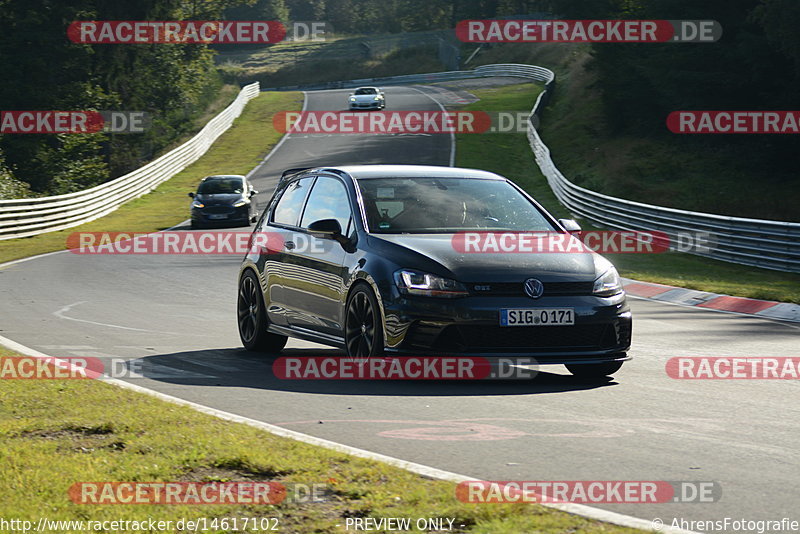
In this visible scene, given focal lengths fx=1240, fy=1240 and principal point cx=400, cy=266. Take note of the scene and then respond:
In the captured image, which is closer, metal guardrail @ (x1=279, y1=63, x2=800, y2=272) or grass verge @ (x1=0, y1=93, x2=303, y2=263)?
metal guardrail @ (x1=279, y1=63, x2=800, y2=272)

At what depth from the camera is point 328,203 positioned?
1105 cm

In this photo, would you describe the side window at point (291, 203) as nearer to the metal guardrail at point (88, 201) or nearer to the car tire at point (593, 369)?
the car tire at point (593, 369)

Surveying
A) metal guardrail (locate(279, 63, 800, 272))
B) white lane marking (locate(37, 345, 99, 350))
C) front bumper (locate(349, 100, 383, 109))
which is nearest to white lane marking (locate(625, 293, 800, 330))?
metal guardrail (locate(279, 63, 800, 272))

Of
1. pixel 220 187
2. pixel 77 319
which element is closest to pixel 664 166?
pixel 220 187

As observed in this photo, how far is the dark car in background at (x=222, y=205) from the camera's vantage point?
34188mm

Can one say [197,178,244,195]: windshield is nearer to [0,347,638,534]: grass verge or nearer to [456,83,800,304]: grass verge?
[456,83,800,304]: grass verge

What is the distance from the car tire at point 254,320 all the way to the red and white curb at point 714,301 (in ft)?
23.6

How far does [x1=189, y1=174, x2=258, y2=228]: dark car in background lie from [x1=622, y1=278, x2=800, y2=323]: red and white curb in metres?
16.1

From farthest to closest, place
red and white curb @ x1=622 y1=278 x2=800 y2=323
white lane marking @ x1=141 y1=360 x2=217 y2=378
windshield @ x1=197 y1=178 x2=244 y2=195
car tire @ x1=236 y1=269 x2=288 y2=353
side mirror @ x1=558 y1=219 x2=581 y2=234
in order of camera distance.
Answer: windshield @ x1=197 y1=178 x2=244 y2=195 < red and white curb @ x1=622 y1=278 x2=800 y2=323 < car tire @ x1=236 y1=269 x2=288 y2=353 < side mirror @ x1=558 y1=219 x2=581 y2=234 < white lane marking @ x1=141 y1=360 x2=217 y2=378

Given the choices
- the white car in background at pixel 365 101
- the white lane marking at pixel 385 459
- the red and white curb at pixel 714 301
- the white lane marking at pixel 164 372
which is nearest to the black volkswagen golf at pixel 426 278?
the white lane marking at pixel 164 372

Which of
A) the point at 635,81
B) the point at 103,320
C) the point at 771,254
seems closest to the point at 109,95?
the point at 635,81

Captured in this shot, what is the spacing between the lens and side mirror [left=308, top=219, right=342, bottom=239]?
10312 millimetres

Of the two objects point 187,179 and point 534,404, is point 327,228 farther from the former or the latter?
point 187,179

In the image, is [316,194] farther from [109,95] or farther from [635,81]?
[109,95]
